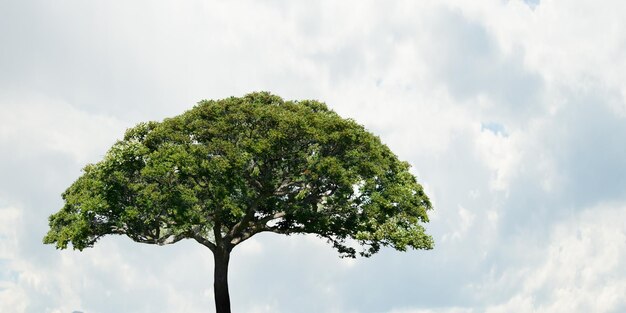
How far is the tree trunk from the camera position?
4481 cm

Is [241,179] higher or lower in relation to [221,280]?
higher

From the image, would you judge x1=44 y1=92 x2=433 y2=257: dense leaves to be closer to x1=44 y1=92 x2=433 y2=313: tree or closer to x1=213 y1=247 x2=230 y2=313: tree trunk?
x1=44 y1=92 x2=433 y2=313: tree

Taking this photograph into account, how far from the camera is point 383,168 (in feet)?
140

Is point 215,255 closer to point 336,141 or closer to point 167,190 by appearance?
point 167,190

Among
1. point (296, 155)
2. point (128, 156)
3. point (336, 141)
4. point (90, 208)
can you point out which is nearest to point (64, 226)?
point (90, 208)

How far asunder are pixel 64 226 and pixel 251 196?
38.8 ft

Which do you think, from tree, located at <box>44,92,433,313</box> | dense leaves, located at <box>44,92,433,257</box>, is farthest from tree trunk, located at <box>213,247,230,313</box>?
dense leaves, located at <box>44,92,433,257</box>

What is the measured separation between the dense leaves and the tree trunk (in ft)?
8.17

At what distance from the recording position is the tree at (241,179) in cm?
3941

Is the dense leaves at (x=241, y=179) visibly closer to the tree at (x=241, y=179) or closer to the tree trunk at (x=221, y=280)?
the tree at (x=241, y=179)

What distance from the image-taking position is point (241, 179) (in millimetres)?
39812

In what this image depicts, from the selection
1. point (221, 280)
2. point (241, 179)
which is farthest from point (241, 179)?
point (221, 280)

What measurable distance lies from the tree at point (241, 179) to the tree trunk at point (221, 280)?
0.59ft

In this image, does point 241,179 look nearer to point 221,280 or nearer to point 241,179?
point 241,179
